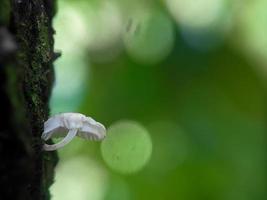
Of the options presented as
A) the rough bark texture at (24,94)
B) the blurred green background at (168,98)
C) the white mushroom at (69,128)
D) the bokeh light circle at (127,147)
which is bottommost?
the bokeh light circle at (127,147)

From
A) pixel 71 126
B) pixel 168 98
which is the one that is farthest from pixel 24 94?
pixel 168 98

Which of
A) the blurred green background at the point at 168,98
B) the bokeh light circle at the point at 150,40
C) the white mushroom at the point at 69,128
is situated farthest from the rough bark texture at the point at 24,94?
the bokeh light circle at the point at 150,40

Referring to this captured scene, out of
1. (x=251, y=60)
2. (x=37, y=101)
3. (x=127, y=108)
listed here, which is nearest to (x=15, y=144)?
(x=37, y=101)

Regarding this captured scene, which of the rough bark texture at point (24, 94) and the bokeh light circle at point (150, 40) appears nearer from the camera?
A: the rough bark texture at point (24, 94)

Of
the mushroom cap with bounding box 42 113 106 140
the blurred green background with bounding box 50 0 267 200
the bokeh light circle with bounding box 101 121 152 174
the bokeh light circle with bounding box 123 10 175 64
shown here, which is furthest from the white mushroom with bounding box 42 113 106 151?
the bokeh light circle with bounding box 123 10 175 64

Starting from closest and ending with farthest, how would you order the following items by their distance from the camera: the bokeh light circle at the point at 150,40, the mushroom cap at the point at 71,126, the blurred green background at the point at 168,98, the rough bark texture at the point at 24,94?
the rough bark texture at the point at 24,94, the mushroom cap at the point at 71,126, the blurred green background at the point at 168,98, the bokeh light circle at the point at 150,40

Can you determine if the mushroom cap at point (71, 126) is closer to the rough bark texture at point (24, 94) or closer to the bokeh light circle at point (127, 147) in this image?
the rough bark texture at point (24, 94)

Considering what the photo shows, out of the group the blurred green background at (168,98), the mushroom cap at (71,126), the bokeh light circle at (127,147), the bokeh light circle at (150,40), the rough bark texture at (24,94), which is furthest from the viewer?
the bokeh light circle at (150,40)
